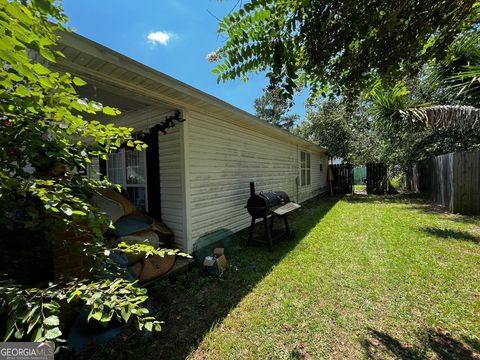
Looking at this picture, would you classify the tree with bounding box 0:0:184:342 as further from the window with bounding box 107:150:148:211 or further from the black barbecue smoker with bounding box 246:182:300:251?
the black barbecue smoker with bounding box 246:182:300:251

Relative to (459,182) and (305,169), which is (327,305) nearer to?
(459,182)

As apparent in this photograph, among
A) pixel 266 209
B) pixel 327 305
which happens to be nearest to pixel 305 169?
pixel 266 209

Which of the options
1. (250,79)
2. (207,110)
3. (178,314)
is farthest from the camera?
(207,110)

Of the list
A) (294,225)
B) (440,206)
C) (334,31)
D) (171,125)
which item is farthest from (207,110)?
(440,206)

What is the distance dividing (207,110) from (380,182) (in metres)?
12.3

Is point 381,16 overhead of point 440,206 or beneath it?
overhead

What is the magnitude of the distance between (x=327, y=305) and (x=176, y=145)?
348cm

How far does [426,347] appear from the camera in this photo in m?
2.09

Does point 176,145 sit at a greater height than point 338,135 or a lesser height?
lesser

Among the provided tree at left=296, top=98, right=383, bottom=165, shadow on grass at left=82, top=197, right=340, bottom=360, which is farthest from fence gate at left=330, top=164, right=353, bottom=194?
shadow on grass at left=82, top=197, right=340, bottom=360

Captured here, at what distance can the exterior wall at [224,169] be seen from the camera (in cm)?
433

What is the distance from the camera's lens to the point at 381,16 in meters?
1.76

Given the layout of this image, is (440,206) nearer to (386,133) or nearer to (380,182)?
(380,182)

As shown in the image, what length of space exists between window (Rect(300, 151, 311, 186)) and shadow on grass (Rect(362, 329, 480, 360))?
348 inches
